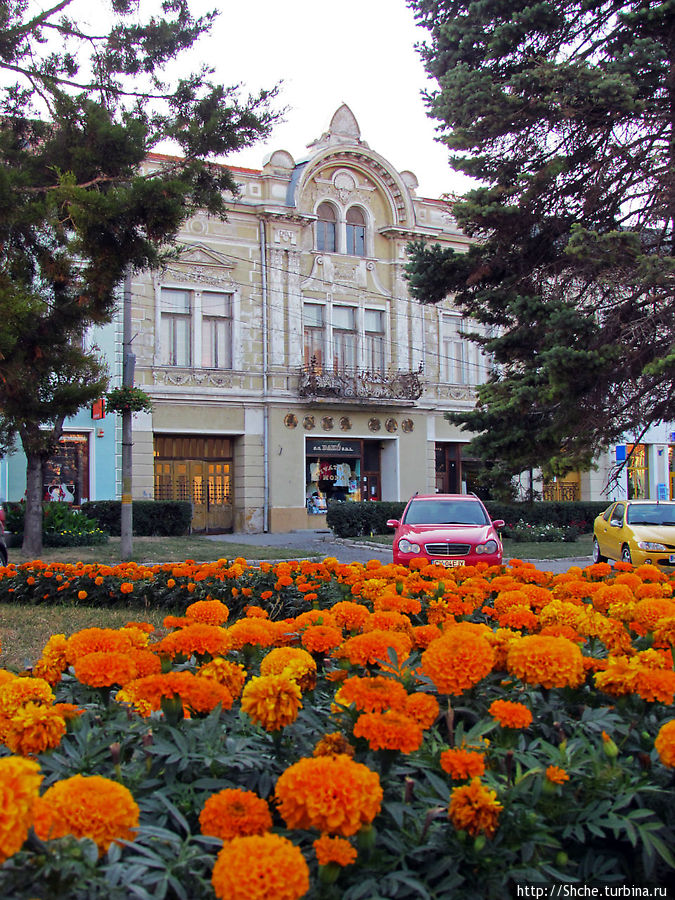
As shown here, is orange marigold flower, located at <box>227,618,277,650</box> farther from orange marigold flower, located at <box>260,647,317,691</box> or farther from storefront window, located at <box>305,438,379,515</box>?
storefront window, located at <box>305,438,379,515</box>

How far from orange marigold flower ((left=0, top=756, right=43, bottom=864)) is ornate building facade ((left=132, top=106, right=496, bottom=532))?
2447cm

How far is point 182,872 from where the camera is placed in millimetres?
1636

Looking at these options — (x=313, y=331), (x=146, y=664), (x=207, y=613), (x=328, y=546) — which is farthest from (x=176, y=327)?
(x=146, y=664)

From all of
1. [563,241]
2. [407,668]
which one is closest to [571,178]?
[563,241]

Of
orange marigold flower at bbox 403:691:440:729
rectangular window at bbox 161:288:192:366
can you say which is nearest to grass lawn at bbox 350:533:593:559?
rectangular window at bbox 161:288:192:366

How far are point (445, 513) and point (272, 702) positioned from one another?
37.3 feet

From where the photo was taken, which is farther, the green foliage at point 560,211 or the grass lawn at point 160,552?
the grass lawn at point 160,552

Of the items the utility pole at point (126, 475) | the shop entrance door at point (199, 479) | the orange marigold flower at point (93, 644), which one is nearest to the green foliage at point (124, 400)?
the utility pole at point (126, 475)

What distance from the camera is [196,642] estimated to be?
2.76 m

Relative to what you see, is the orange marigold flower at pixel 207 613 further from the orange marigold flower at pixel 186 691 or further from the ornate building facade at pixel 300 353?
the ornate building facade at pixel 300 353

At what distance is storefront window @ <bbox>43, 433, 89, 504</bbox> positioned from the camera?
24.8 meters

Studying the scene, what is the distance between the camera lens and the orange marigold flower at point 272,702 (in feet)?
6.95

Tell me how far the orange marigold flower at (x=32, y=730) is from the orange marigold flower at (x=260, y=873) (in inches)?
33.6

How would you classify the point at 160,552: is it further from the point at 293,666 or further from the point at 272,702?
the point at 272,702
